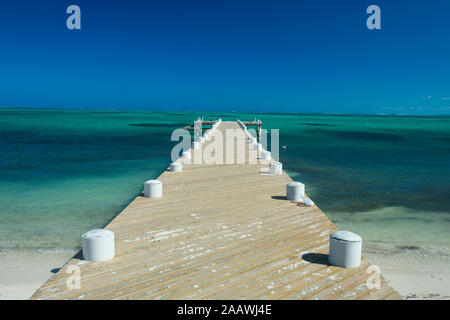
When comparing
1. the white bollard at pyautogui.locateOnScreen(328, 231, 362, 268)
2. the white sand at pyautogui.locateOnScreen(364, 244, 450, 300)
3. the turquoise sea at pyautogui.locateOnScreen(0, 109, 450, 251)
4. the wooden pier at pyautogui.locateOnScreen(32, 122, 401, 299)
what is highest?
the white bollard at pyautogui.locateOnScreen(328, 231, 362, 268)

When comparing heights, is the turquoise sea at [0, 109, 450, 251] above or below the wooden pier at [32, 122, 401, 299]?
below

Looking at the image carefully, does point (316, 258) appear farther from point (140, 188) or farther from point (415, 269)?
point (140, 188)

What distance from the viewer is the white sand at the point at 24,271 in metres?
7.48

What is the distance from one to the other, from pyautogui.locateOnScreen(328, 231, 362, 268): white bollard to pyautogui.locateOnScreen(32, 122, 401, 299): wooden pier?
0.12 metres

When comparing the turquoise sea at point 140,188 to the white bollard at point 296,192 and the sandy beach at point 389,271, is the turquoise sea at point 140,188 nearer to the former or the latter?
the sandy beach at point 389,271

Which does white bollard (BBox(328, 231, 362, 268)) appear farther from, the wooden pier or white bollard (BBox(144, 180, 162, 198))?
white bollard (BBox(144, 180, 162, 198))

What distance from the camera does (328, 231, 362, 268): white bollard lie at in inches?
192

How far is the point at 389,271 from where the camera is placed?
8.55m

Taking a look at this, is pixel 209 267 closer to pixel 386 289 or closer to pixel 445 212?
pixel 386 289

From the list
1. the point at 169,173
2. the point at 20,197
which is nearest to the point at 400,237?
the point at 169,173

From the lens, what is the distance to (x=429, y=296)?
7457 mm

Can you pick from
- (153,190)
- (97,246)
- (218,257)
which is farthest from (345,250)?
(153,190)

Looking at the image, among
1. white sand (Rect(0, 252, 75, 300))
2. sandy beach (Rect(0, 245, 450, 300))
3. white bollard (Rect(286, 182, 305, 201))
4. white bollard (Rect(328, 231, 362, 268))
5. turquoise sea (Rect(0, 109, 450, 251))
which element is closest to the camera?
white bollard (Rect(328, 231, 362, 268))

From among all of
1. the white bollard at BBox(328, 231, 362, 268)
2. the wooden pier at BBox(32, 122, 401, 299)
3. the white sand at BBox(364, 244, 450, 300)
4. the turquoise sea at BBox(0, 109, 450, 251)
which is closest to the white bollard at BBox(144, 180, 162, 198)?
the wooden pier at BBox(32, 122, 401, 299)
